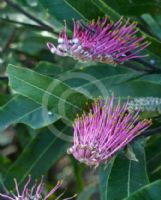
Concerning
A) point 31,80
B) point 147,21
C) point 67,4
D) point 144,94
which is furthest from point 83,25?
point 147,21

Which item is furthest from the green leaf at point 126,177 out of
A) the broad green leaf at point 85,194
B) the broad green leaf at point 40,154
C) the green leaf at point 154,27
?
the broad green leaf at point 85,194

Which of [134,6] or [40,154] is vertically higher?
[134,6]

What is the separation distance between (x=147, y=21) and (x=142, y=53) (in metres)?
0.36

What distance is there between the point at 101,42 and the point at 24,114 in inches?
13.6

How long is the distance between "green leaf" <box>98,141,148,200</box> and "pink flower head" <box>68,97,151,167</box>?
15 centimetres

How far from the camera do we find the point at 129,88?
1.75 meters

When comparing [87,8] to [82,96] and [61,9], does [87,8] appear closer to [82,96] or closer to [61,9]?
[61,9]

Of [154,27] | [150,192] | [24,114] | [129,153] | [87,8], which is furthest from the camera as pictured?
[154,27]

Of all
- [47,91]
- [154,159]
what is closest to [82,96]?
[47,91]

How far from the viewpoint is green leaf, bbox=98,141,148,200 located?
4.83 feet

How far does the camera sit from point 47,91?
1.45 meters

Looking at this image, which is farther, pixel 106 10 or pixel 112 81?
pixel 112 81

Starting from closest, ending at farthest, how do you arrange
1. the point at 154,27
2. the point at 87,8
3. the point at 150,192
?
1. the point at 150,192
2. the point at 87,8
3. the point at 154,27

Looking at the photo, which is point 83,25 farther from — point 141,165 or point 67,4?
point 141,165
